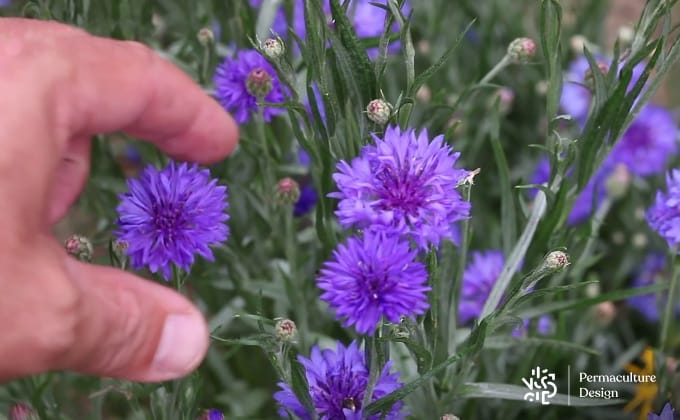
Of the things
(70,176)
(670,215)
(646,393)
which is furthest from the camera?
(646,393)

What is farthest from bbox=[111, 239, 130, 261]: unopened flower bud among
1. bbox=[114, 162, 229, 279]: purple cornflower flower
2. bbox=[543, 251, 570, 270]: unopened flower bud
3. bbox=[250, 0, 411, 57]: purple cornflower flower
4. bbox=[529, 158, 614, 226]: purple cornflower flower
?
bbox=[529, 158, 614, 226]: purple cornflower flower

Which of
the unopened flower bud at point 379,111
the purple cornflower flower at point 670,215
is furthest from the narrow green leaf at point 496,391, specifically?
the unopened flower bud at point 379,111

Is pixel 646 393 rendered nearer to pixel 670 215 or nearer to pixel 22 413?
pixel 670 215

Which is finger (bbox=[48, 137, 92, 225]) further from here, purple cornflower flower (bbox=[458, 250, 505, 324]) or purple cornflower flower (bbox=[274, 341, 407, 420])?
purple cornflower flower (bbox=[458, 250, 505, 324])

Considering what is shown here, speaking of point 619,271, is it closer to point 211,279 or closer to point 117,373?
point 211,279

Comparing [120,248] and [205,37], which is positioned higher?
[205,37]

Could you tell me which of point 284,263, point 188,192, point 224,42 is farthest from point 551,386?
point 224,42

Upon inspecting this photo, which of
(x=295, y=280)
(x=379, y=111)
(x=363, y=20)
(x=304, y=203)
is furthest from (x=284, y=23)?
(x=379, y=111)
